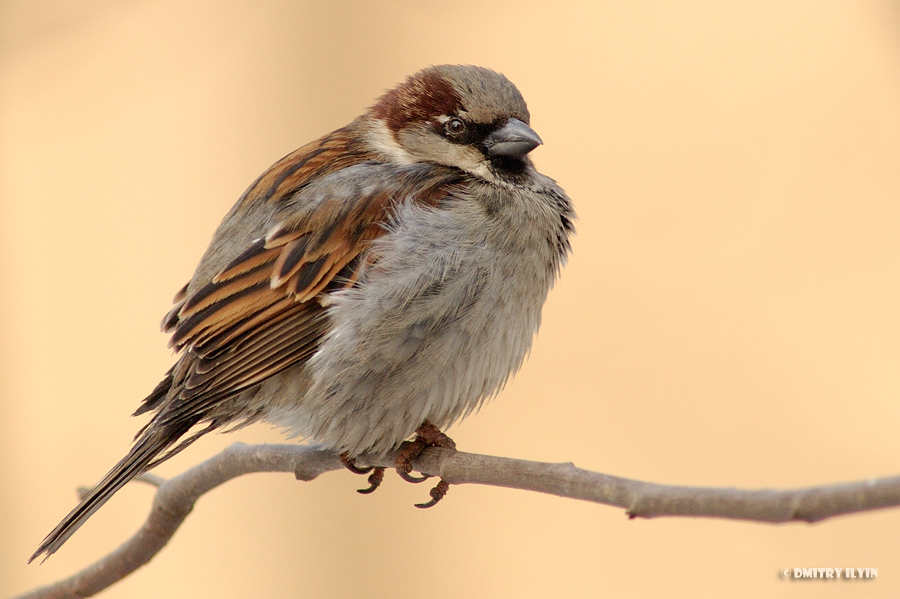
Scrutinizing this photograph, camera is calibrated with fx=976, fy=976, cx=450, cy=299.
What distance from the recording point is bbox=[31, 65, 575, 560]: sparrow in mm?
1933

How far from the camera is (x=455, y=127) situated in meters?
2.16

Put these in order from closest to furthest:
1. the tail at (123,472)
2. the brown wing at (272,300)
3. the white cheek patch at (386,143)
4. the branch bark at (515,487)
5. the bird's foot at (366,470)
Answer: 1. the branch bark at (515,487)
2. the tail at (123,472)
3. the brown wing at (272,300)
4. the bird's foot at (366,470)
5. the white cheek patch at (386,143)

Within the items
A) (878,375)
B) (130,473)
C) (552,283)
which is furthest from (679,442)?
(130,473)

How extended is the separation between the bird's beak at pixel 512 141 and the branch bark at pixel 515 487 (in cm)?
65

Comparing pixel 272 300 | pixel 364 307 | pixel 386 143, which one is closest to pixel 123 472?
pixel 272 300

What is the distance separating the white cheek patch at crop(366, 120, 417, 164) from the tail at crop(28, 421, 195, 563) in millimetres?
731

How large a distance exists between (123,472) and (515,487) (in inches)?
32.1

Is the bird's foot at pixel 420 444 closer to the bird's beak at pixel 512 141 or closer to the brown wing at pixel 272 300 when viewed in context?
the brown wing at pixel 272 300

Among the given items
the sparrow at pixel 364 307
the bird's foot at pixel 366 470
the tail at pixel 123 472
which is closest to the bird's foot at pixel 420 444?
the sparrow at pixel 364 307

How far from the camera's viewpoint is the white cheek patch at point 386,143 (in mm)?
2186

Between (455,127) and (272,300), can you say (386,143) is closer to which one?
(455,127)

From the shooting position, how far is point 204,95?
4363mm

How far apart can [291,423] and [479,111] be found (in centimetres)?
78

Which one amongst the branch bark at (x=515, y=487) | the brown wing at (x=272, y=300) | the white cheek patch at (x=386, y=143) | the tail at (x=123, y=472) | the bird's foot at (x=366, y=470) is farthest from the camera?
the white cheek patch at (x=386, y=143)
